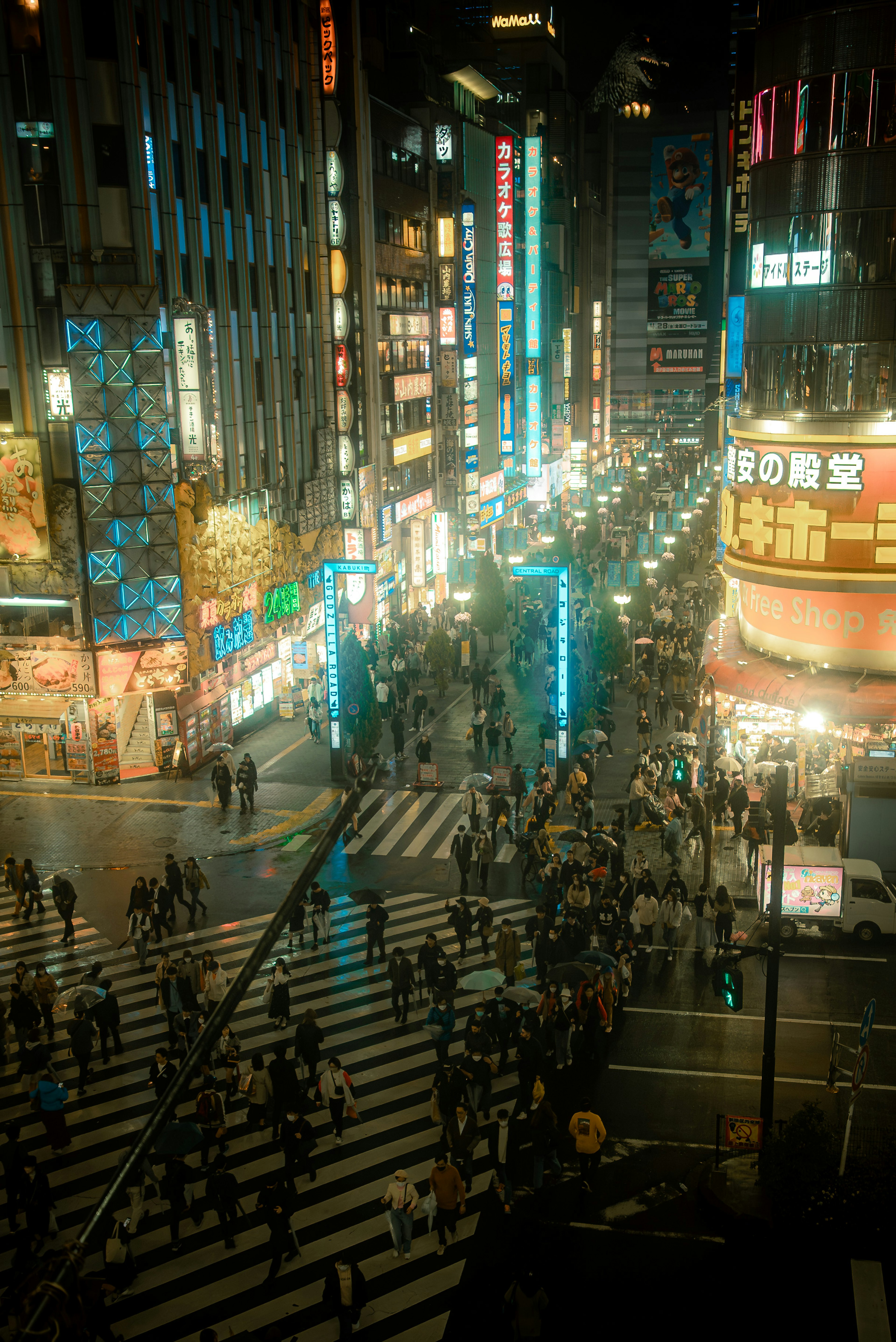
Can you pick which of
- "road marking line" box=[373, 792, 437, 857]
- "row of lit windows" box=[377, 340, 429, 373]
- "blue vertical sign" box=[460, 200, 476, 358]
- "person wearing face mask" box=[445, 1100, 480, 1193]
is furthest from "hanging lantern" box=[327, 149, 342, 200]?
"person wearing face mask" box=[445, 1100, 480, 1193]

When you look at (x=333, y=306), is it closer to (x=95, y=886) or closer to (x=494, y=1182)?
(x=95, y=886)

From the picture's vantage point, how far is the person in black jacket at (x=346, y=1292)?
13.3 m

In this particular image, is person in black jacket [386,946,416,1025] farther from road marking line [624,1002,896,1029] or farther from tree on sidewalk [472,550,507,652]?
tree on sidewalk [472,550,507,652]

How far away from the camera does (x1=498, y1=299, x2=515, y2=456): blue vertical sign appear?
219ft

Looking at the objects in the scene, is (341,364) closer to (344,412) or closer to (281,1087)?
(344,412)

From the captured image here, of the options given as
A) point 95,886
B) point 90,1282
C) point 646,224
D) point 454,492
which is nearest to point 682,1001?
point 90,1282

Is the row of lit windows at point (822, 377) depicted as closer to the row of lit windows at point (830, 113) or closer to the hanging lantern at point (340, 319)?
the row of lit windows at point (830, 113)

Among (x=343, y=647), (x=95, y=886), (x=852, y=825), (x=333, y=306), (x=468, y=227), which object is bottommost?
(x=95, y=886)

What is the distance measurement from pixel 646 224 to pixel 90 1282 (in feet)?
437

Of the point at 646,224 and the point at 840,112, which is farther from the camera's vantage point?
the point at 646,224

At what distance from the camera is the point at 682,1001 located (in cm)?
2189

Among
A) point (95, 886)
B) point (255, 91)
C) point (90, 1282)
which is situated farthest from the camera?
point (255, 91)

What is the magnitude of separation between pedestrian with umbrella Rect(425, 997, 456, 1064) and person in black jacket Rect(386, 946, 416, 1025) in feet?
3.59

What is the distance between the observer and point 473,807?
2952cm
